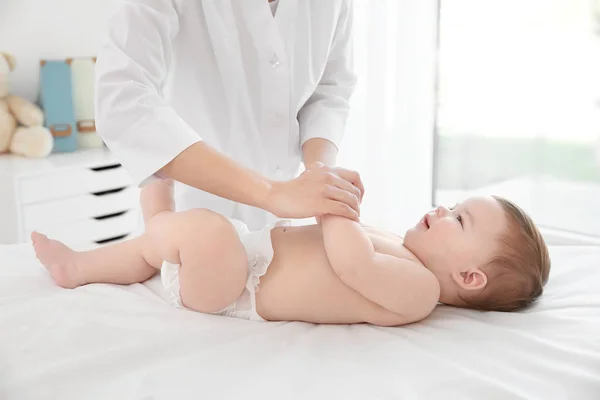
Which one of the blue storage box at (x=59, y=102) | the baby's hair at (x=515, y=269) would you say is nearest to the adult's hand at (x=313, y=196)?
the baby's hair at (x=515, y=269)

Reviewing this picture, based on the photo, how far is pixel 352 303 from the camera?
1.28 meters

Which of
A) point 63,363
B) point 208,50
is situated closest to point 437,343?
point 63,363

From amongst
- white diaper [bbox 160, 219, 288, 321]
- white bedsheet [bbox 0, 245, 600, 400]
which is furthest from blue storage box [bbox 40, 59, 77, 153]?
white diaper [bbox 160, 219, 288, 321]

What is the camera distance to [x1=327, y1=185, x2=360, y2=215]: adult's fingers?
1226 mm

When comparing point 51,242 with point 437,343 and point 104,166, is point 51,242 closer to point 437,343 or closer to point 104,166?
point 437,343

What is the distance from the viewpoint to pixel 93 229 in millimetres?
2928

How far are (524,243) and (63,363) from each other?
93 cm

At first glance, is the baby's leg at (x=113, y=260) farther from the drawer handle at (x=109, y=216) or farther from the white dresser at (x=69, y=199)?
the drawer handle at (x=109, y=216)

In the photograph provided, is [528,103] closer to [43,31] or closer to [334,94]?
[334,94]

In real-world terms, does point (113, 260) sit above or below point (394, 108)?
below

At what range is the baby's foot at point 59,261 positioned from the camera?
1441 mm

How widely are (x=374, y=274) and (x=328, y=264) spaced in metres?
→ 0.12

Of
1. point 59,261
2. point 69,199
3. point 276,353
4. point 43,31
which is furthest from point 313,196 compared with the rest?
point 43,31

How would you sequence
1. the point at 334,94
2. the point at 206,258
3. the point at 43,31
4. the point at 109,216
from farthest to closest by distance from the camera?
the point at 43,31 < the point at 109,216 < the point at 334,94 < the point at 206,258
